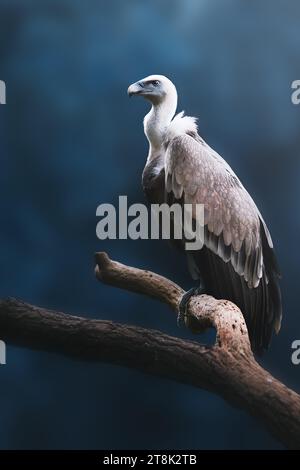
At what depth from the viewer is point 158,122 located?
110 inches

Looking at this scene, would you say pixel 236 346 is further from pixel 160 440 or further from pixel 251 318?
pixel 160 440

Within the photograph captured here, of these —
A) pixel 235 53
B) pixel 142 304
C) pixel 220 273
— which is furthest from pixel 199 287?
pixel 235 53

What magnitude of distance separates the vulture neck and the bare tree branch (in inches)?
27.3

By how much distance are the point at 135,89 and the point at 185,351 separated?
113 cm

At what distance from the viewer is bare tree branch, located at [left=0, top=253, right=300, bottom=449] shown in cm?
199

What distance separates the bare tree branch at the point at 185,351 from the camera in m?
1.99

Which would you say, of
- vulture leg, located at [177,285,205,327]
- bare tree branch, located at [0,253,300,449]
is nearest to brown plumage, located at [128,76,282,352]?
vulture leg, located at [177,285,205,327]

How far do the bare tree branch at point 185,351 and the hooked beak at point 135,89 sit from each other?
90cm

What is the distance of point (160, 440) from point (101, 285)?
25.3 inches

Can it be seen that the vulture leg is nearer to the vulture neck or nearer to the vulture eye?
the vulture neck

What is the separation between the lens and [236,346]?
2180mm

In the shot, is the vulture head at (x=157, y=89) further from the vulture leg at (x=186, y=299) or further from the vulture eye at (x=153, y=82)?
the vulture leg at (x=186, y=299)

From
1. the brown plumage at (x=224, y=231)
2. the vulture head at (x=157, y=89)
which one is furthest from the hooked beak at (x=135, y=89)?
the brown plumage at (x=224, y=231)

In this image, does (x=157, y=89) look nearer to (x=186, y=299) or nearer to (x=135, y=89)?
(x=135, y=89)
